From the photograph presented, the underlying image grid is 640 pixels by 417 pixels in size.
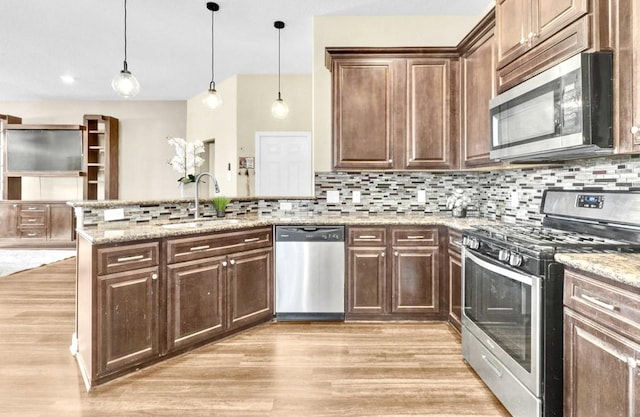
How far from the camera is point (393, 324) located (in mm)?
3068

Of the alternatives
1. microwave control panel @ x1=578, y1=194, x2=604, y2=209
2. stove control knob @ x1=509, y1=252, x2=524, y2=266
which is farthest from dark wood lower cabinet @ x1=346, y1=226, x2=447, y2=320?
stove control knob @ x1=509, y1=252, x2=524, y2=266

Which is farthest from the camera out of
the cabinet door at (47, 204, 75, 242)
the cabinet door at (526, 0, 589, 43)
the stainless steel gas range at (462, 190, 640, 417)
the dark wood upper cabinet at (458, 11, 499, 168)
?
the cabinet door at (47, 204, 75, 242)

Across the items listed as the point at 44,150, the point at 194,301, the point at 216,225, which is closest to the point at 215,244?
the point at 216,225

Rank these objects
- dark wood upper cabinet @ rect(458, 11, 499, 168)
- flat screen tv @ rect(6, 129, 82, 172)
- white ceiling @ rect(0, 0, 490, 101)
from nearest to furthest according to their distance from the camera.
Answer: dark wood upper cabinet @ rect(458, 11, 499, 168) → white ceiling @ rect(0, 0, 490, 101) → flat screen tv @ rect(6, 129, 82, 172)

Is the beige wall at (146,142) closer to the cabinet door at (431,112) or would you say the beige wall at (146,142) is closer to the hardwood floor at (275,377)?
the hardwood floor at (275,377)

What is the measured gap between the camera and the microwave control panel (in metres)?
1.96

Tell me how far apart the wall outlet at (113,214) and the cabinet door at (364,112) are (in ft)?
5.80

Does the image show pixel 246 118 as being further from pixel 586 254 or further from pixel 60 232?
pixel 586 254

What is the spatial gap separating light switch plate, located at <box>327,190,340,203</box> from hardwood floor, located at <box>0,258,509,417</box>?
122 cm

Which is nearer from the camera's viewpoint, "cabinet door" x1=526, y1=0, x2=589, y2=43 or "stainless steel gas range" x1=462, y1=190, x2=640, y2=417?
"stainless steel gas range" x1=462, y1=190, x2=640, y2=417

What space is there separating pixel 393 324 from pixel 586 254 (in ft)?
5.97

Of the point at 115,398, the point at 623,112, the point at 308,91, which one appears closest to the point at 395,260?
the point at 623,112

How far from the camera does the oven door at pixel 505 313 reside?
160 cm

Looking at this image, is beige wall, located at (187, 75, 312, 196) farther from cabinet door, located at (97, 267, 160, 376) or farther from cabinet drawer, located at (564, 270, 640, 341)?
cabinet drawer, located at (564, 270, 640, 341)
